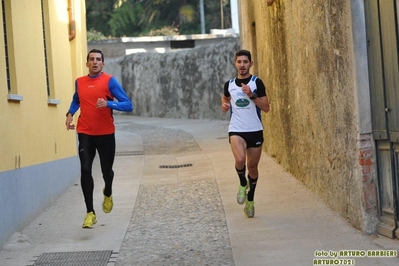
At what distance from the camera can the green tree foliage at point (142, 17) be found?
4566cm

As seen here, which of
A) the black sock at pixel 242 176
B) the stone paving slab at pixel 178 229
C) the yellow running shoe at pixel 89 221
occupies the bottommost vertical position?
the stone paving slab at pixel 178 229

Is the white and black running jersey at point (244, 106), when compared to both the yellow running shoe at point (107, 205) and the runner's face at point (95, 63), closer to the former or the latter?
the runner's face at point (95, 63)

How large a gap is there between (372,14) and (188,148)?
1010 centimetres

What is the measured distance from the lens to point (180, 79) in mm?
28969

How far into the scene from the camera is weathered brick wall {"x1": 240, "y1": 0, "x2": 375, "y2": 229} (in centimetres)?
807

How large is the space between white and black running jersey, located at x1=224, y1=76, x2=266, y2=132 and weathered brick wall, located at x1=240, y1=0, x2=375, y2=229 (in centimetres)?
72

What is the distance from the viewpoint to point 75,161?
13.4 m

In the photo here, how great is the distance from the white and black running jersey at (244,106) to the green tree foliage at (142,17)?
36174 mm

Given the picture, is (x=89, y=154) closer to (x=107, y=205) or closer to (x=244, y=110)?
(x=107, y=205)

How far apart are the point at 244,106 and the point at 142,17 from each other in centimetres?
3786

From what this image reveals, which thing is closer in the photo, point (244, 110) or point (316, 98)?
point (244, 110)

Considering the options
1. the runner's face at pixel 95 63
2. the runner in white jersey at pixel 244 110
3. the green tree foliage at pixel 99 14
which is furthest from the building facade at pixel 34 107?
the green tree foliage at pixel 99 14

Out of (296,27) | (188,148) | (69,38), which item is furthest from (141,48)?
(296,27)

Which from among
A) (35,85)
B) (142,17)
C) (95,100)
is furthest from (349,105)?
(142,17)
